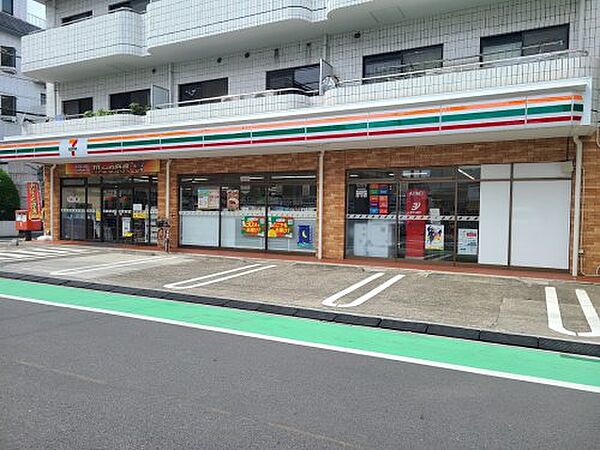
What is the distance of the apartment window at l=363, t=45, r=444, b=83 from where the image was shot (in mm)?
12914

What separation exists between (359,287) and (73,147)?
38.3 ft

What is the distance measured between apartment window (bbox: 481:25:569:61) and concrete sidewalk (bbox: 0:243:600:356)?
5343mm

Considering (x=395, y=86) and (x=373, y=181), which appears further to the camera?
(x=373, y=181)

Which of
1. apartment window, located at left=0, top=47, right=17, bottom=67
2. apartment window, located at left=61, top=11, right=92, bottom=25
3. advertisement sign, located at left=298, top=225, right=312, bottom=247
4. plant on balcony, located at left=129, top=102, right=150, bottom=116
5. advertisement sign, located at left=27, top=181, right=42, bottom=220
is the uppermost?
apartment window, located at left=0, top=47, right=17, bottom=67

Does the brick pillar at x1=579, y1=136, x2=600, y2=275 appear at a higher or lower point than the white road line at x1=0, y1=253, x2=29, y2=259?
higher

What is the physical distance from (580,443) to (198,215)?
45.7 feet

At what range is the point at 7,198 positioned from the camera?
25.2 metres

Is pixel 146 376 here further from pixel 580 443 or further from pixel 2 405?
pixel 580 443

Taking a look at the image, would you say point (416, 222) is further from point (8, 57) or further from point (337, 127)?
A: point (8, 57)

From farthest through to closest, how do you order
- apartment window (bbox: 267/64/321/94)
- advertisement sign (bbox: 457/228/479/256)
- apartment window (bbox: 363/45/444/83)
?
apartment window (bbox: 267/64/321/94) → apartment window (bbox: 363/45/444/83) → advertisement sign (bbox: 457/228/479/256)

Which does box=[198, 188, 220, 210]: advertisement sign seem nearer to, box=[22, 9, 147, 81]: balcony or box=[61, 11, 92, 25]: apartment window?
box=[22, 9, 147, 81]: balcony

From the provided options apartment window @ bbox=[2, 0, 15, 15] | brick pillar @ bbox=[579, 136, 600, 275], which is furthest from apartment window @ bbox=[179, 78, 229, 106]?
apartment window @ bbox=[2, 0, 15, 15]

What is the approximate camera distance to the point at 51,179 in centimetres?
1944

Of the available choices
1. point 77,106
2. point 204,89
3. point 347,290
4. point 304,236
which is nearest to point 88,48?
point 77,106
